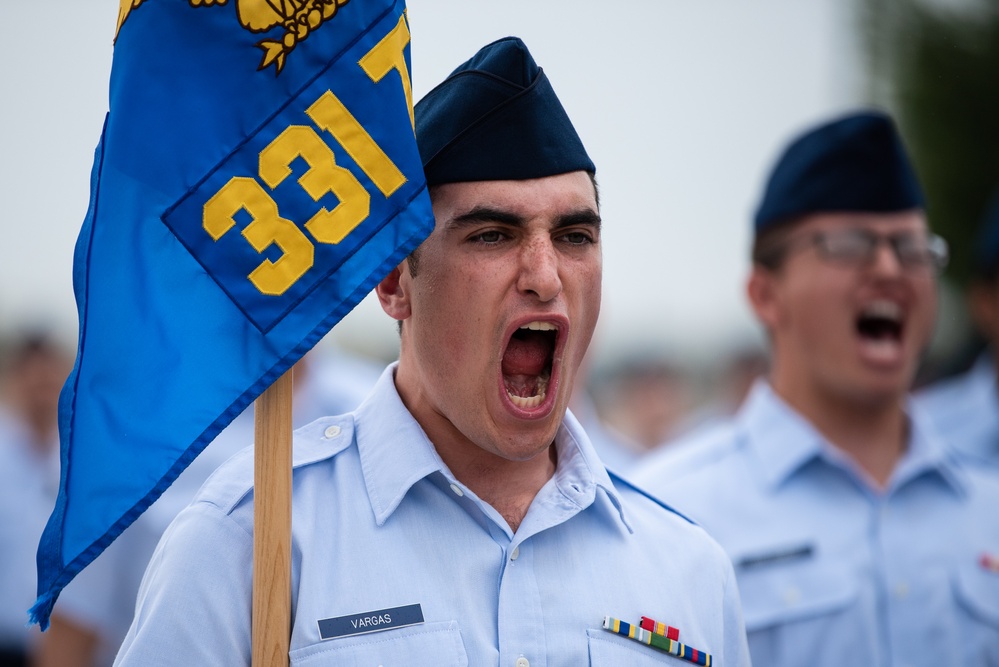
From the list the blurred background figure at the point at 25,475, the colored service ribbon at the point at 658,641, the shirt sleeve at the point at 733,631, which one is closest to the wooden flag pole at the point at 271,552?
the colored service ribbon at the point at 658,641

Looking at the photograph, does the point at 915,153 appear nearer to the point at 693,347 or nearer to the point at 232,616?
the point at 232,616

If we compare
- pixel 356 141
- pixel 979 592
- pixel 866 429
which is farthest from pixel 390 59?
pixel 979 592

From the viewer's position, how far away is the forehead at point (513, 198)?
268 centimetres

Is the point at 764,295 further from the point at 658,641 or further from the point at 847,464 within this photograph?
the point at 658,641

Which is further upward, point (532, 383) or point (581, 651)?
point (532, 383)

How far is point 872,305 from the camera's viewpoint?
4.40 meters

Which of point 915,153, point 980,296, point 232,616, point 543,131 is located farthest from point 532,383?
point 915,153

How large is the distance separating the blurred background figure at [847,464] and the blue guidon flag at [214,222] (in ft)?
6.32

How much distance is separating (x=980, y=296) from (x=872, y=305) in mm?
3116

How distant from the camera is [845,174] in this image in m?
4.48

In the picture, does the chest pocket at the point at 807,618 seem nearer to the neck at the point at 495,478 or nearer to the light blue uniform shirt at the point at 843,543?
the light blue uniform shirt at the point at 843,543

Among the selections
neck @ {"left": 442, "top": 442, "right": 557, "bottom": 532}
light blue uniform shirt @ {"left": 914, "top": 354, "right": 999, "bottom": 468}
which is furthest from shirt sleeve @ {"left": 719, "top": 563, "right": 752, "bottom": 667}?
light blue uniform shirt @ {"left": 914, "top": 354, "right": 999, "bottom": 468}

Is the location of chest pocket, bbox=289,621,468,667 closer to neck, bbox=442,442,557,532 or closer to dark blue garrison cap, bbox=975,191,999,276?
neck, bbox=442,442,557,532

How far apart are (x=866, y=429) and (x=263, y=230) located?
267 cm
